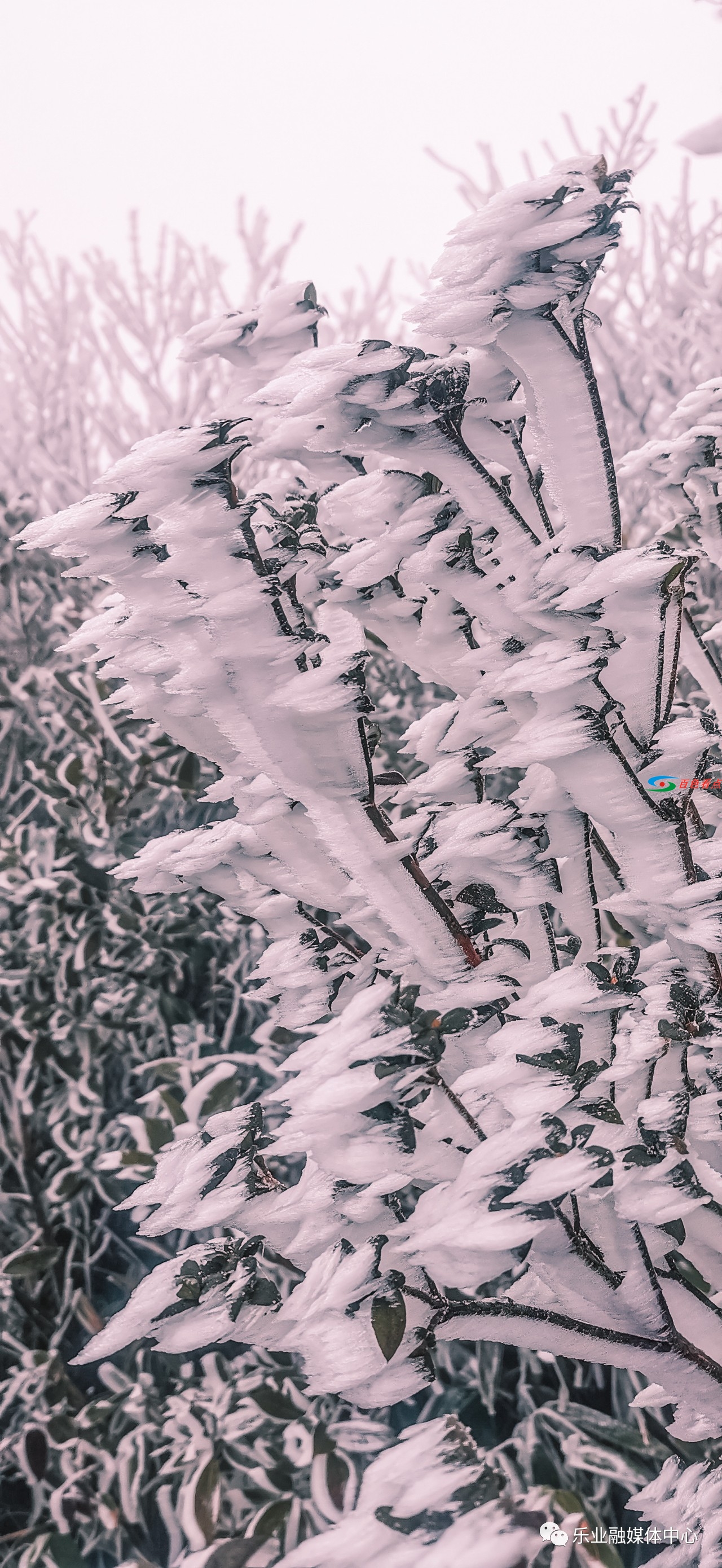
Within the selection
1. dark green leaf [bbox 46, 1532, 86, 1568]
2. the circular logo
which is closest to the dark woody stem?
the circular logo

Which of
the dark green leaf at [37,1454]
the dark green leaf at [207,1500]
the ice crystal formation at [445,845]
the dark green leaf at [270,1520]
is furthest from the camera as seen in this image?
the dark green leaf at [37,1454]

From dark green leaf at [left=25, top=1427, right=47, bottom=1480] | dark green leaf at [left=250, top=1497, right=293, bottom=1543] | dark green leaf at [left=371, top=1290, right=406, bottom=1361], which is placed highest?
dark green leaf at [left=371, top=1290, right=406, bottom=1361]

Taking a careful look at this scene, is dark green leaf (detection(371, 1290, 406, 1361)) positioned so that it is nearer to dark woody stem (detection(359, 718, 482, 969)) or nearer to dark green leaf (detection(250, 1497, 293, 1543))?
dark woody stem (detection(359, 718, 482, 969))

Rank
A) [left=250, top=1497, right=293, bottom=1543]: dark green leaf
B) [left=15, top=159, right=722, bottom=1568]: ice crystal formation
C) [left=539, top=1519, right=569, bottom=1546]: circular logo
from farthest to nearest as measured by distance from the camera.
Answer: [left=250, top=1497, right=293, bottom=1543]: dark green leaf → [left=539, top=1519, right=569, bottom=1546]: circular logo → [left=15, top=159, right=722, bottom=1568]: ice crystal formation

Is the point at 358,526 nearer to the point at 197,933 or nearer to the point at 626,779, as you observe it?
the point at 626,779

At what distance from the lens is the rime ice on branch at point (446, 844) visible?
1.25ft

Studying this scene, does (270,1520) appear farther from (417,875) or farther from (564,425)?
(564,425)

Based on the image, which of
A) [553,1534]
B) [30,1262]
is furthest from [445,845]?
[30,1262]

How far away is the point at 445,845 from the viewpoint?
449 millimetres

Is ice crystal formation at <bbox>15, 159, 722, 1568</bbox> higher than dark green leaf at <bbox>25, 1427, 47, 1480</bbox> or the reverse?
higher

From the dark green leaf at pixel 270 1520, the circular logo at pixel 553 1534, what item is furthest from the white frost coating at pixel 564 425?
the dark green leaf at pixel 270 1520

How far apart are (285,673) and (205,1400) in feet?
3.78

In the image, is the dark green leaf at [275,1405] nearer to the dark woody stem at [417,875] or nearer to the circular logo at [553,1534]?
the circular logo at [553,1534]

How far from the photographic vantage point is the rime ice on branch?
381 millimetres
